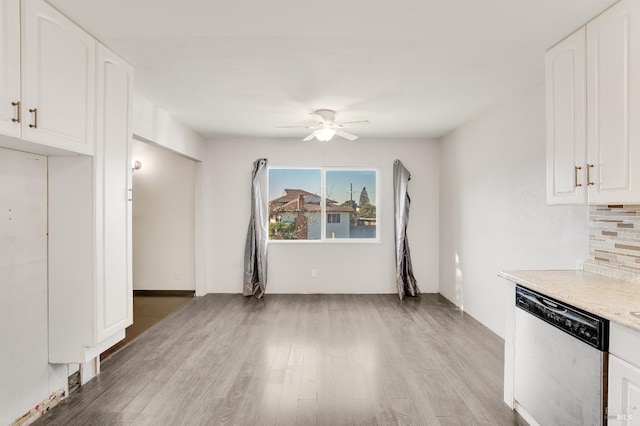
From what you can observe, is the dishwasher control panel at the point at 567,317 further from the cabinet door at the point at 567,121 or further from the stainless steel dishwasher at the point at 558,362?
the cabinet door at the point at 567,121

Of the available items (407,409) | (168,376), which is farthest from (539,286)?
(168,376)

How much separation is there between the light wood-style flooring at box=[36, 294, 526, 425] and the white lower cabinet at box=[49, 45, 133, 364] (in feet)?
1.75

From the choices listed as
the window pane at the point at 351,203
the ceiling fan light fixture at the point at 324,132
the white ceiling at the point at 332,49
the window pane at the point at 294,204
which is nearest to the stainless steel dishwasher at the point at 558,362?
the white ceiling at the point at 332,49

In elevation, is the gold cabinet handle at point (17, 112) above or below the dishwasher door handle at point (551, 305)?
above

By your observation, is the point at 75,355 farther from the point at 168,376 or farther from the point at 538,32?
the point at 538,32

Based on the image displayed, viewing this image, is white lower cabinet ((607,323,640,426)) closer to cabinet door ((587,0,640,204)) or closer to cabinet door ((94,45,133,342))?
cabinet door ((587,0,640,204))

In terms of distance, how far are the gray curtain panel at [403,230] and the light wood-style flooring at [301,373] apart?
0.91 metres

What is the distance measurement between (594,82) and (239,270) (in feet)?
16.3

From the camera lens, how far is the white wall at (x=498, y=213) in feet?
10.1

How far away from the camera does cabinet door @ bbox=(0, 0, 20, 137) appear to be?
172cm

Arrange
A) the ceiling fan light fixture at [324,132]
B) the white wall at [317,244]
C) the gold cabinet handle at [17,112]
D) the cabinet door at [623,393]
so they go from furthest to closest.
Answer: the white wall at [317,244]
the ceiling fan light fixture at [324,132]
the gold cabinet handle at [17,112]
the cabinet door at [623,393]

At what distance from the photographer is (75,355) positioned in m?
2.50

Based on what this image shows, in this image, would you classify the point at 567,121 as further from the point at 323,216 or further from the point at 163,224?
the point at 163,224

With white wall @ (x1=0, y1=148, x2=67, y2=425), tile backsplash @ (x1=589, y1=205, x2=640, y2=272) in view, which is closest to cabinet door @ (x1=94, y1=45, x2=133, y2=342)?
white wall @ (x1=0, y1=148, x2=67, y2=425)
